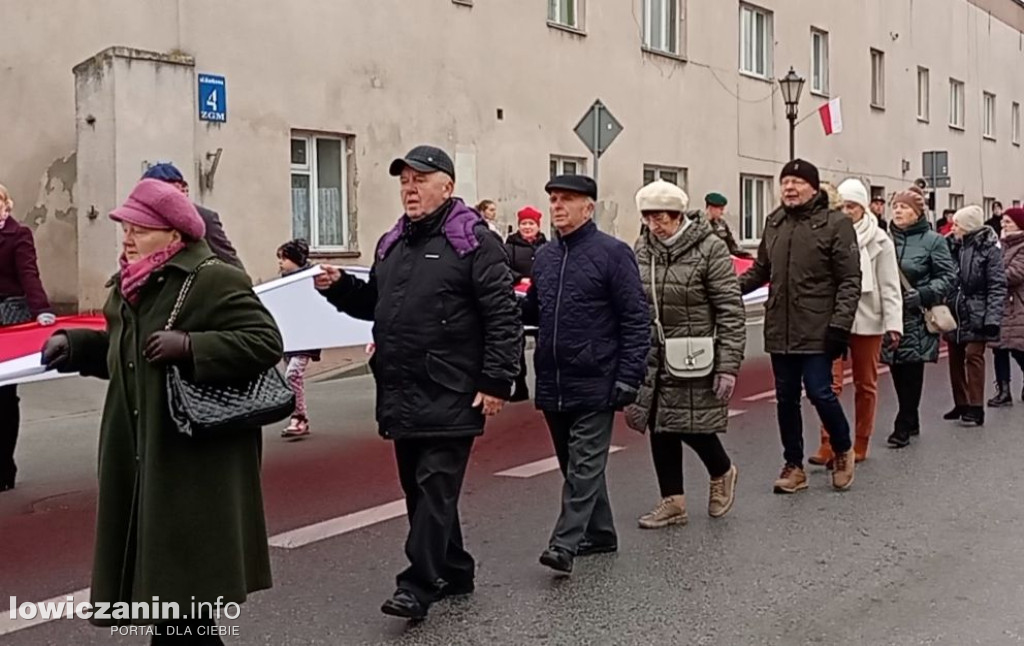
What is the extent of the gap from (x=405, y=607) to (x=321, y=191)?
38.6ft

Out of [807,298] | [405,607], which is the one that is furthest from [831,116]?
[405,607]

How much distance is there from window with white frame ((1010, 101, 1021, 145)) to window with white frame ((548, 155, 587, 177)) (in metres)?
26.8

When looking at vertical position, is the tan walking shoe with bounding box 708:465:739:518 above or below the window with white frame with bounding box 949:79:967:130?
below

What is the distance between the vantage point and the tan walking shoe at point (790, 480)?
7.82 m

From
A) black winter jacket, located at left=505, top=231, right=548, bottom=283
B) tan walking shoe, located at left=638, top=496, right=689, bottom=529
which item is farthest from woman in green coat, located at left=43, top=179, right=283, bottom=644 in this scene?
black winter jacket, located at left=505, top=231, right=548, bottom=283

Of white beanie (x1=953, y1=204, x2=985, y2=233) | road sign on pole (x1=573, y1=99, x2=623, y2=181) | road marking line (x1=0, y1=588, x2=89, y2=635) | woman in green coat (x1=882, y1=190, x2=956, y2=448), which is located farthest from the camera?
road sign on pole (x1=573, y1=99, x2=623, y2=181)

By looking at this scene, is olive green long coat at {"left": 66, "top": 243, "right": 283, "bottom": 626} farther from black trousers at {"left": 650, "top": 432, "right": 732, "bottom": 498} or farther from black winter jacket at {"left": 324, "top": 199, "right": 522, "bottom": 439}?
black trousers at {"left": 650, "top": 432, "right": 732, "bottom": 498}

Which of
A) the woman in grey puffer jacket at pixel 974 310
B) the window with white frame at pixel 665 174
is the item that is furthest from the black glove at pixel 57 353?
the window with white frame at pixel 665 174

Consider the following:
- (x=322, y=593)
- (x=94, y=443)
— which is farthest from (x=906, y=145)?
(x=322, y=593)

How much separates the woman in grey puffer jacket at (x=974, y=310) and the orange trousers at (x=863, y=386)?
6.83ft

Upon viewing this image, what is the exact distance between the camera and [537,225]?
1234cm

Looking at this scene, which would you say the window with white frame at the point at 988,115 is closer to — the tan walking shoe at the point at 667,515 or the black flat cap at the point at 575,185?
the tan walking shoe at the point at 667,515

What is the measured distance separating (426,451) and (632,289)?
135 centimetres

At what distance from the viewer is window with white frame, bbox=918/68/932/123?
34.9 metres
